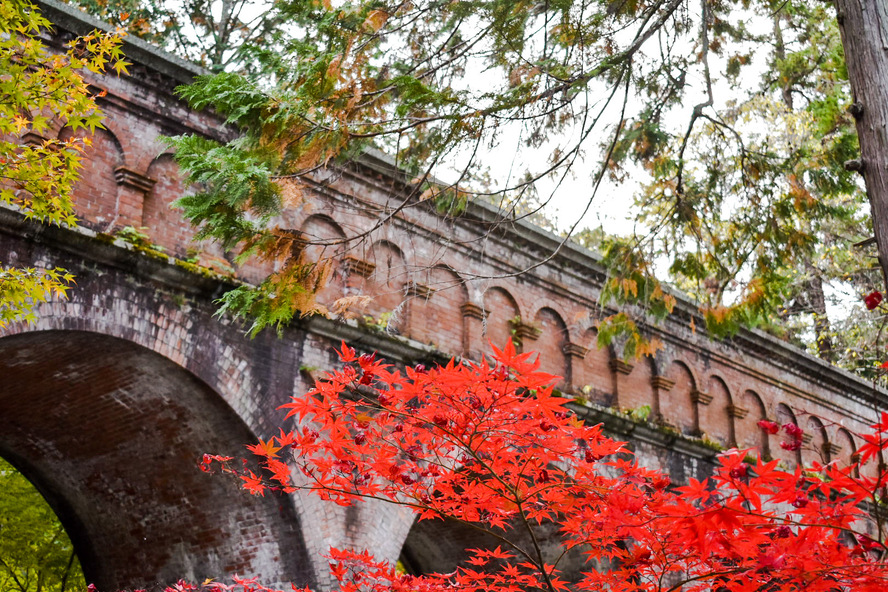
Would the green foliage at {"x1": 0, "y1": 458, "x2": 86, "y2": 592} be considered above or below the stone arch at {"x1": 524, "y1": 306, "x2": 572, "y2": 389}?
below

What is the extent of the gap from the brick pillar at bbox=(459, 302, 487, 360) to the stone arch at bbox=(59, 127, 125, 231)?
4.44 metres

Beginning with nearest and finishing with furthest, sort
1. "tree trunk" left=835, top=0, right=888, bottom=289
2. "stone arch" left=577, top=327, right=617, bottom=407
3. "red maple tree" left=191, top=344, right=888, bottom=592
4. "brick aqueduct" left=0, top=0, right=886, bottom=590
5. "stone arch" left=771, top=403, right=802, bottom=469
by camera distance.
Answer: "red maple tree" left=191, top=344, right=888, bottom=592 → "tree trunk" left=835, top=0, right=888, bottom=289 → "brick aqueduct" left=0, top=0, right=886, bottom=590 → "stone arch" left=577, top=327, right=617, bottom=407 → "stone arch" left=771, top=403, right=802, bottom=469

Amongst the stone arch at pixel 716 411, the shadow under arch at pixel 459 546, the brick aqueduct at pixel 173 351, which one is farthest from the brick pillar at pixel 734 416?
the shadow under arch at pixel 459 546

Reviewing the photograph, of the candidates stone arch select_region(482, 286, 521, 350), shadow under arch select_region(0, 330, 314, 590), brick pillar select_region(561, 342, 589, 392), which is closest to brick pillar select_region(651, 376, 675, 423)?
brick pillar select_region(561, 342, 589, 392)

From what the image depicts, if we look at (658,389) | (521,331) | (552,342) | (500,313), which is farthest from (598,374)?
(500,313)

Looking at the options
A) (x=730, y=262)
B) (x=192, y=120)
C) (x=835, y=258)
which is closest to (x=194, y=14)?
(x=192, y=120)

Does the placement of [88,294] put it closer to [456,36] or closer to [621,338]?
[456,36]

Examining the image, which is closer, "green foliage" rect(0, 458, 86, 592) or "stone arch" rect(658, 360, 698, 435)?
"green foliage" rect(0, 458, 86, 592)

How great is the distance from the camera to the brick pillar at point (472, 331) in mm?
10883

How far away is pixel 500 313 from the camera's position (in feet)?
38.2

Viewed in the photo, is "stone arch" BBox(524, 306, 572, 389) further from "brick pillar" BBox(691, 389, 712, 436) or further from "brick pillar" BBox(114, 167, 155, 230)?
"brick pillar" BBox(114, 167, 155, 230)

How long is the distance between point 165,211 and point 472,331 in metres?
4.05

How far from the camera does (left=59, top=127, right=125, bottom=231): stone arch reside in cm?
816

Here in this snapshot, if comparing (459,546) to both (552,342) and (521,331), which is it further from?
(521,331)
